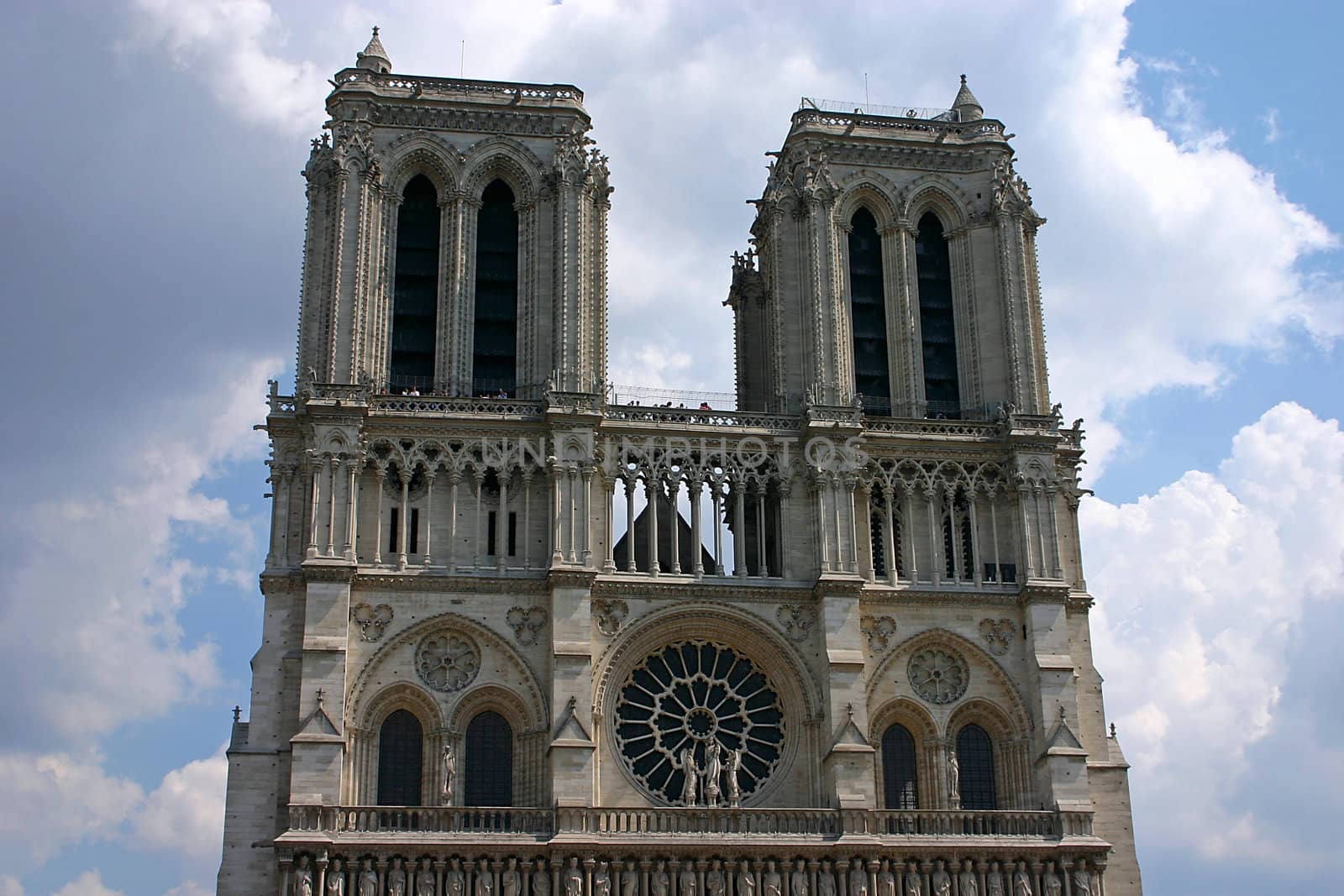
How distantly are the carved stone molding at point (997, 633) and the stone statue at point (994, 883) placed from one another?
5.67 meters

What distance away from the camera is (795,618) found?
146ft

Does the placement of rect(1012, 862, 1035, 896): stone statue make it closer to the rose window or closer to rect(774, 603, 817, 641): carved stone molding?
the rose window

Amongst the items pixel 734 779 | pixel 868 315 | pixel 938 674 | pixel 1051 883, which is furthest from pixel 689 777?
pixel 868 315

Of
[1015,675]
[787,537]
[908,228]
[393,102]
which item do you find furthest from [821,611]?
[393,102]

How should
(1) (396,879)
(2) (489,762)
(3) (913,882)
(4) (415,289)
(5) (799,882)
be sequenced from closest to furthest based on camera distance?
1. (1) (396,879)
2. (5) (799,882)
3. (3) (913,882)
4. (2) (489,762)
5. (4) (415,289)

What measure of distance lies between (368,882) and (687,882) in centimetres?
702

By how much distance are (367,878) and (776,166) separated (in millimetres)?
23132

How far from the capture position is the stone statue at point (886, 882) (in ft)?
135

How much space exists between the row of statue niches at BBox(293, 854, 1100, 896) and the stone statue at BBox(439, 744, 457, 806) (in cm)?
177

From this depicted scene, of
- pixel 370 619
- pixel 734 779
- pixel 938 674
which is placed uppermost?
pixel 370 619

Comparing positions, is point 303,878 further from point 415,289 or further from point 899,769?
point 415,289

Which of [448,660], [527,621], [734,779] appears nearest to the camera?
[734,779]

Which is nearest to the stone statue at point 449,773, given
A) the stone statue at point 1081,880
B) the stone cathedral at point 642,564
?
the stone cathedral at point 642,564

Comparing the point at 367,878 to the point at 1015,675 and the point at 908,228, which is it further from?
the point at 908,228
